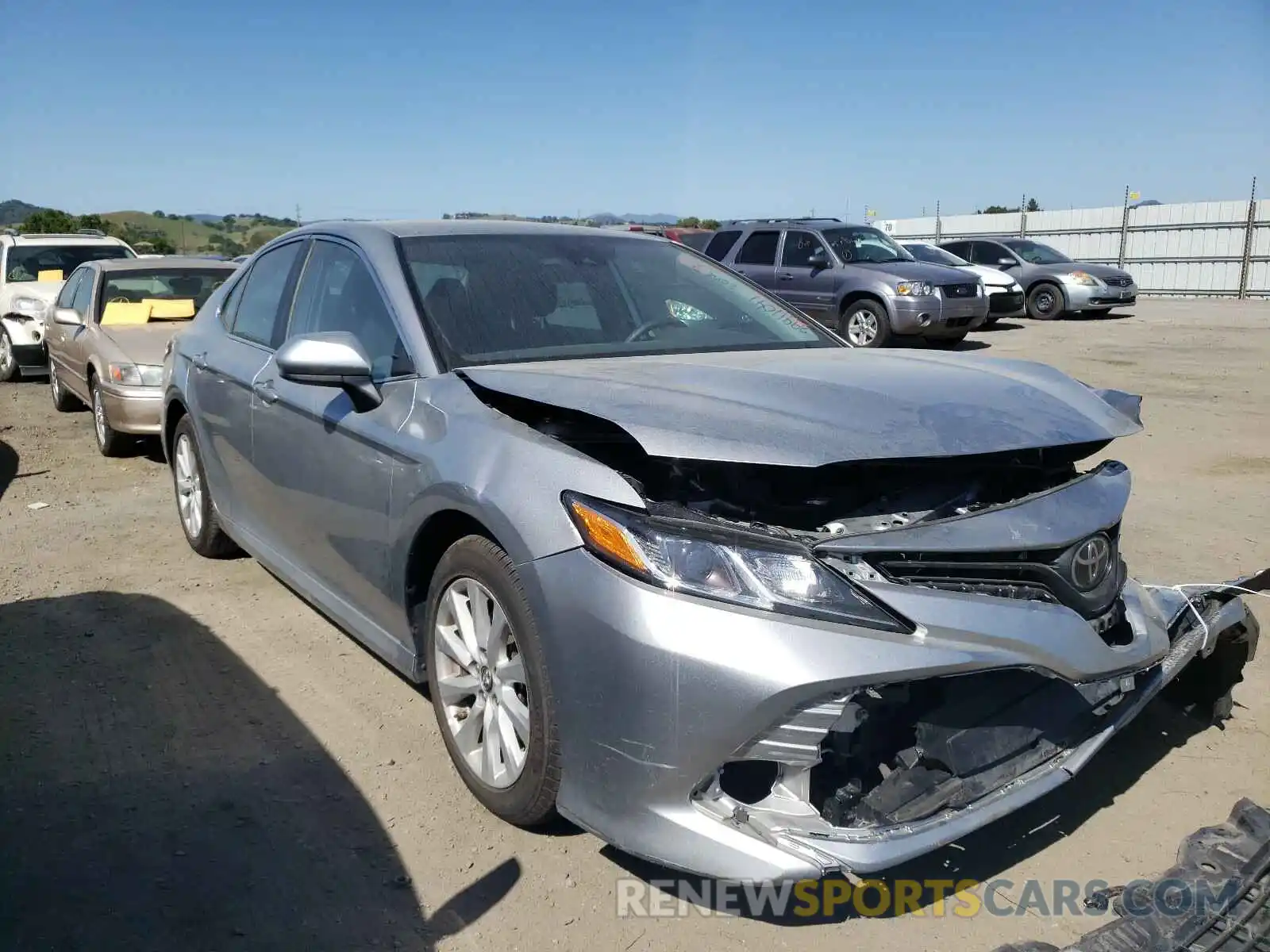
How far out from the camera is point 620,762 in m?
2.44

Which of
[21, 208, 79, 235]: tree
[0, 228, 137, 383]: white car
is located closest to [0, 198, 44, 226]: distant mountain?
[21, 208, 79, 235]: tree

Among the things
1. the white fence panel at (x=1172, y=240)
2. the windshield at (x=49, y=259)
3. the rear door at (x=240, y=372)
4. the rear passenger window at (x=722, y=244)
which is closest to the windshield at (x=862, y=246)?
the rear passenger window at (x=722, y=244)

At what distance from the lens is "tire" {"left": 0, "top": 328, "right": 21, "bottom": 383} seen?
1284cm

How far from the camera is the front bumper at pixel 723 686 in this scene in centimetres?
226

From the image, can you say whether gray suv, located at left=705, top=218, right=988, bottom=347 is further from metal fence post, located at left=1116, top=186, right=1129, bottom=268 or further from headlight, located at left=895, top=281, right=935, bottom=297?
metal fence post, located at left=1116, top=186, right=1129, bottom=268

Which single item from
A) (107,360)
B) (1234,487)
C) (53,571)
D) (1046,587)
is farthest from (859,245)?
(1046,587)

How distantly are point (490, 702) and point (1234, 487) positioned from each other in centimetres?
556

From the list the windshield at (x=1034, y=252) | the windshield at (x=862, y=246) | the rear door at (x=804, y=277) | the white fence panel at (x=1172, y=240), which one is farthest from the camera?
the white fence panel at (x=1172, y=240)

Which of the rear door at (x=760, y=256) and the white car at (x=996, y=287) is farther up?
the rear door at (x=760, y=256)

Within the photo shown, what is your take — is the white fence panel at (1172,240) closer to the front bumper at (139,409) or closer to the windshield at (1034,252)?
the windshield at (1034,252)

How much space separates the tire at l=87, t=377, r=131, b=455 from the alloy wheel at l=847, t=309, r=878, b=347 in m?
9.25

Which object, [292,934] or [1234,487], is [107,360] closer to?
[292,934]

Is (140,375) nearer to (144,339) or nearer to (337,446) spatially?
(144,339)

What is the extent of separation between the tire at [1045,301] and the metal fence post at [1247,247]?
26.2ft
